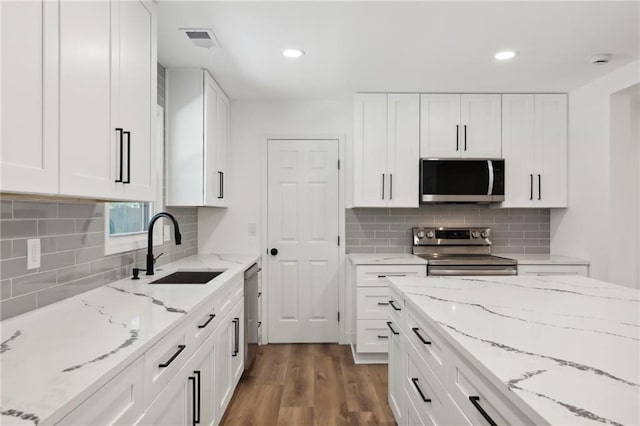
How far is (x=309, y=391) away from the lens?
113 inches

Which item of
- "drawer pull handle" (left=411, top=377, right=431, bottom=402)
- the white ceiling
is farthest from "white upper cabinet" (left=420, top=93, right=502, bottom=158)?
"drawer pull handle" (left=411, top=377, right=431, bottom=402)

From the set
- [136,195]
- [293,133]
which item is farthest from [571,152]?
[136,195]

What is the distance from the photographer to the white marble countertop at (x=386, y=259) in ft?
11.0

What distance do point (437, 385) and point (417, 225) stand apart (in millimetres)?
2542

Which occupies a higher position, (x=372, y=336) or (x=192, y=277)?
(x=192, y=277)

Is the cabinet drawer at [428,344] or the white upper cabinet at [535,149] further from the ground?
the white upper cabinet at [535,149]

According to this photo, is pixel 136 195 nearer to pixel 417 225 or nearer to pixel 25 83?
pixel 25 83

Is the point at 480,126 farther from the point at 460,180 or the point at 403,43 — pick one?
the point at 403,43

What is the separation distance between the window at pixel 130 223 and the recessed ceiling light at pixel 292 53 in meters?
1.03

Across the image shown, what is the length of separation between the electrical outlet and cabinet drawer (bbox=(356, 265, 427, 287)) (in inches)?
92.0

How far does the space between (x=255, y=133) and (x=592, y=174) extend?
10.1 feet

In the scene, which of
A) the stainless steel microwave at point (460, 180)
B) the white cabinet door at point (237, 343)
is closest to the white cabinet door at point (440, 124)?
the stainless steel microwave at point (460, 180)

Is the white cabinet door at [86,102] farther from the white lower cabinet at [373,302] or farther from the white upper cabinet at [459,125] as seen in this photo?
the white upper cabinet at [459,125]

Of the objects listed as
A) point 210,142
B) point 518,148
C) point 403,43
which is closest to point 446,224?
point 518,148
